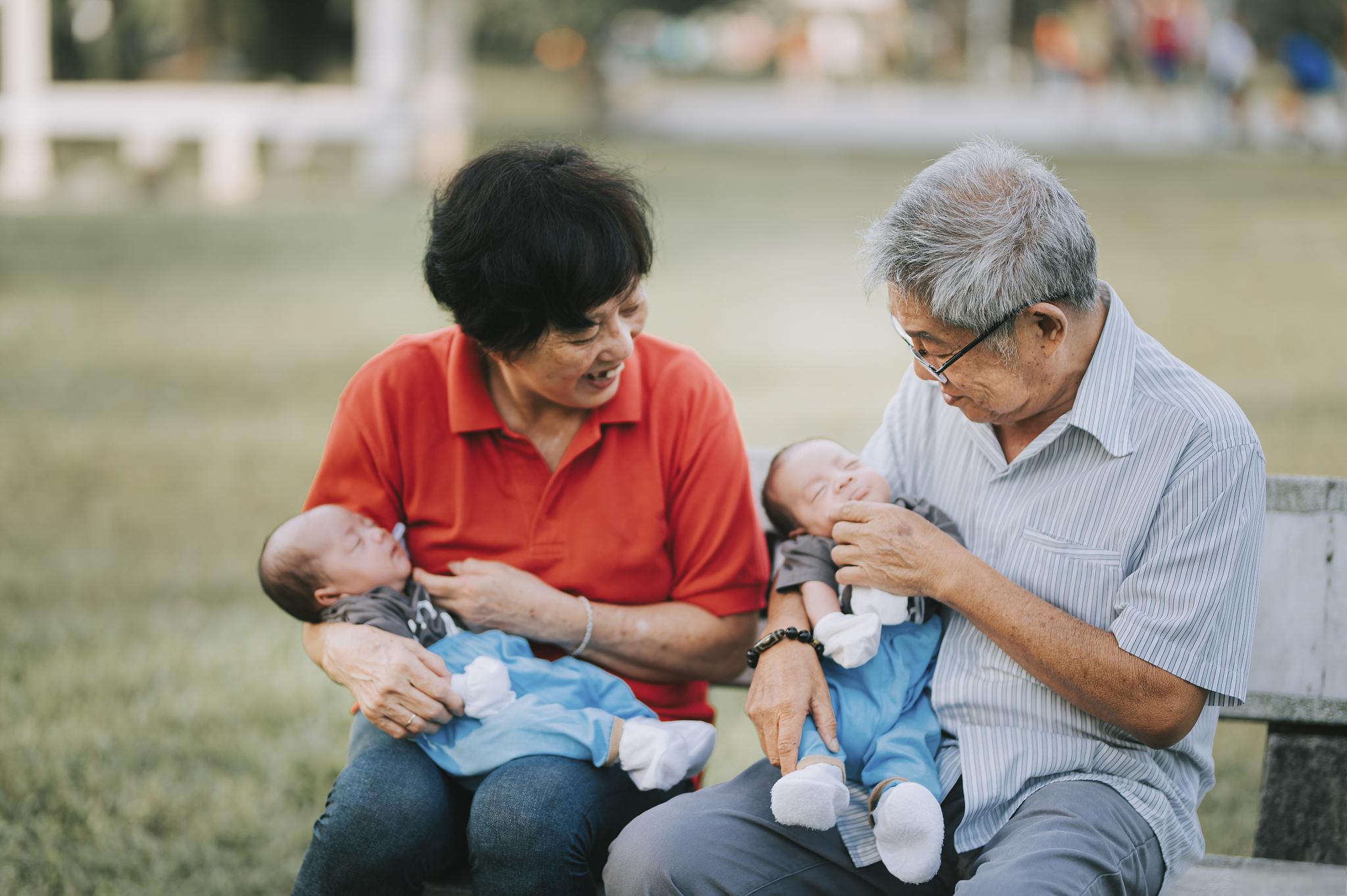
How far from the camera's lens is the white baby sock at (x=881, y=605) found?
96.2 inches

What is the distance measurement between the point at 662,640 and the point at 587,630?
0.50 feet

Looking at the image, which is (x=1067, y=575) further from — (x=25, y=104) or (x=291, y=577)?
(x=25, y=104)

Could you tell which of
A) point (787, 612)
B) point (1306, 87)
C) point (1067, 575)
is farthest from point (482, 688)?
point (1306, 87)

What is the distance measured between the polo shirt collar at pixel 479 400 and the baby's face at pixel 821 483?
1.11 feet

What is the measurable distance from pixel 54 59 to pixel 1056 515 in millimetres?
26067

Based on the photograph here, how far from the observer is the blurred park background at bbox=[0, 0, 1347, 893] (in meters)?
3.95

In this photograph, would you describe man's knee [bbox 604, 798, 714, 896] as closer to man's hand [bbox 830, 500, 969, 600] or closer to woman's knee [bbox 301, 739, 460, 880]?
woman's knee [bbox 301, 739, 460, 880]

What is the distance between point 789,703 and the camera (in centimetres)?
239

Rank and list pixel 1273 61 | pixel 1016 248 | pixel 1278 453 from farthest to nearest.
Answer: pixel 1273 61 → pixel 1278 453 → pixel 1016 248

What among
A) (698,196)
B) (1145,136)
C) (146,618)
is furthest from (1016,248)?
(1145,136)

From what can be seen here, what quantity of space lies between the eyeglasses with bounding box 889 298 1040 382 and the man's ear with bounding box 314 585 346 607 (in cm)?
120

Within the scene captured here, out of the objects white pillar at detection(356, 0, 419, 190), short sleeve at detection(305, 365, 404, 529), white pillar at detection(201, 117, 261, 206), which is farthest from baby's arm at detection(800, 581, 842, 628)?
white pillar at detection(356, 0, 419, 190)

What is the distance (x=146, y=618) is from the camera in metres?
4.99

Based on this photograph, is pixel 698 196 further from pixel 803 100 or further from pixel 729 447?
pixel 803 100
